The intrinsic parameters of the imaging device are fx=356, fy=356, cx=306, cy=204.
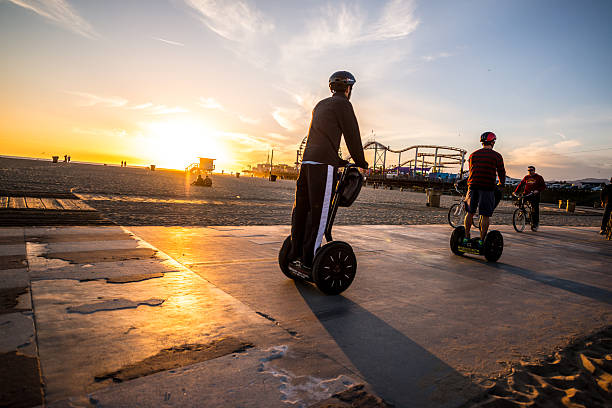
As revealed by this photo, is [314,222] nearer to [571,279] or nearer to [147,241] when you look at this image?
[147,241]

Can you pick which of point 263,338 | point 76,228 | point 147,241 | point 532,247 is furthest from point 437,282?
point 76,228

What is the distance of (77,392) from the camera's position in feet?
4.92

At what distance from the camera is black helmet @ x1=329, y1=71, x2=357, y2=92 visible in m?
3.19

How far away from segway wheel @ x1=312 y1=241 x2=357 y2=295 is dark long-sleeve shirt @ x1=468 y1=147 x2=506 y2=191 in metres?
3.07

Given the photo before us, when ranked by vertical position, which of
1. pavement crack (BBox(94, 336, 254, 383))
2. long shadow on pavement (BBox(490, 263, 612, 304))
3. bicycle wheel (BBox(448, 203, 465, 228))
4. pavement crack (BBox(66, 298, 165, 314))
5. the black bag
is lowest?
pavement crack (BBox(94, 336, 254, 383))

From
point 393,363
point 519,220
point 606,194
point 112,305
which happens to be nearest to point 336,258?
point 393,363

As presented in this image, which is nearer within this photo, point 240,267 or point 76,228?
point 240,267

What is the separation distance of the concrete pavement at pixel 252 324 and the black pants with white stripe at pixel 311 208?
41cm

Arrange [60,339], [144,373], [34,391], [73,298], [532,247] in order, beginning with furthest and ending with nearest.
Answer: [532,247] < [73,298] < [60,339] < [144,373] < [34,391]

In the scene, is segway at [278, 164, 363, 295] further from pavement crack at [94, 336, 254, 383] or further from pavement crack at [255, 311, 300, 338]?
pavement crack at [94, 336, 254, 383]

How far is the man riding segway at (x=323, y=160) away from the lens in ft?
10.0

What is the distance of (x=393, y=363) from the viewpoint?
1957 mm

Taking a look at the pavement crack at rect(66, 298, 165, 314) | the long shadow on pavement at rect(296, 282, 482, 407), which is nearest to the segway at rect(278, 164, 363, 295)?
the long shadow on pavement at rect(296, 282, 482, 407)

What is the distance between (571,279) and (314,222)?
3448 millimetres
